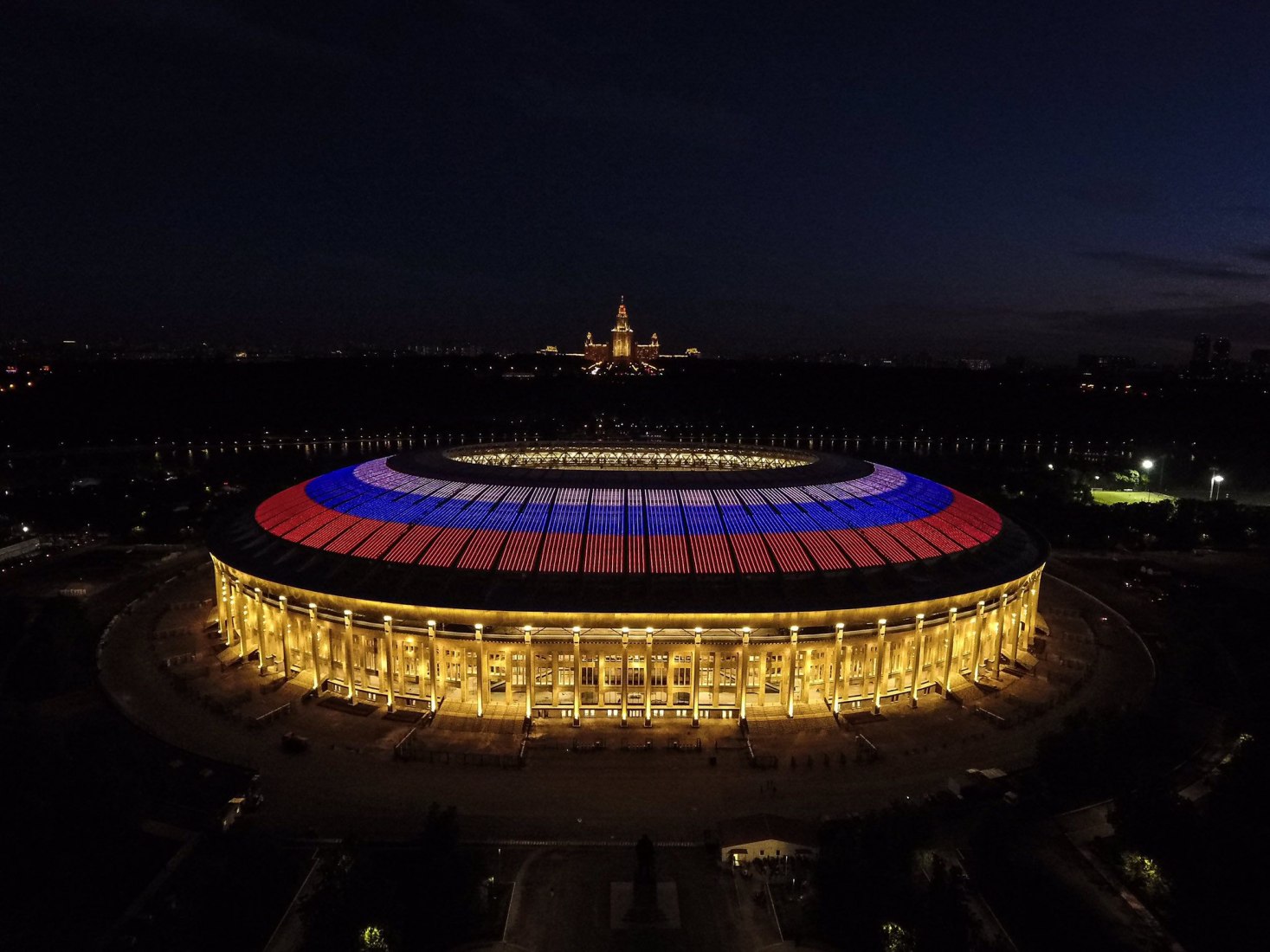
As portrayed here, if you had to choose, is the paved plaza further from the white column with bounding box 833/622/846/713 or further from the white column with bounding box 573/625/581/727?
the white column with bounding box 833/622/846/713

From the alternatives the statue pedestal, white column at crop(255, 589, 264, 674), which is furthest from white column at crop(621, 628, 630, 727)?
white column at crop(255, 589, 264, 674)

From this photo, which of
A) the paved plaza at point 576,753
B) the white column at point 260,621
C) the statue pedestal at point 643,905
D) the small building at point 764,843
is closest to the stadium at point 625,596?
the white column at point 260,621

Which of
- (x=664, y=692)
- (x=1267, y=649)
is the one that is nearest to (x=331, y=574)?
(x=664, y=692)

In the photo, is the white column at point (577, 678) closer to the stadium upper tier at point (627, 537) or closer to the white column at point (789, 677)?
the stadium upper tier at point (627, 537)

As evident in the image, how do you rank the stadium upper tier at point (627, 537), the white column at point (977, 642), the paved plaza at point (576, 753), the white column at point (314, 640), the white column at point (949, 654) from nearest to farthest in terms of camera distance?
the paved plaza at point (576, 753) < the stadium upper tier at point (627, 537) < the white column at point (314, 640) < the white column at point (949, 654) < the white column at point (977, 642)

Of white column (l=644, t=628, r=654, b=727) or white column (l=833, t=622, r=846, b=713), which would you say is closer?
white column (l=644, t=628, r=654, b=727)

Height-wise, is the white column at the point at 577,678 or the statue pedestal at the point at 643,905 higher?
the white column at the point at 577,678
